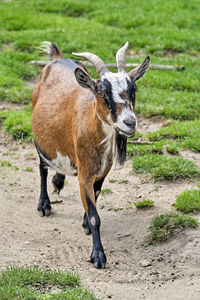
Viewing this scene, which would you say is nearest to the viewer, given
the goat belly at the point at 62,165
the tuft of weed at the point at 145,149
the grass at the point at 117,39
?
the goat belly at the point at 62,165

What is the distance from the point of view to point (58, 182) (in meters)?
7.19

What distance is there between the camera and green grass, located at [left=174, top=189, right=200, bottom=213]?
6547 millimetres

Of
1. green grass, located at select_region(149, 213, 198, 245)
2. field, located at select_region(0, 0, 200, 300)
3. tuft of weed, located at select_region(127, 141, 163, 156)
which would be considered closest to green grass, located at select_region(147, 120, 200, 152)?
field, located at select_region(0, 0, 200, 300)

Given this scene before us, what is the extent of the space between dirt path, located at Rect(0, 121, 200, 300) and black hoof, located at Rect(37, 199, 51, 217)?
83mm

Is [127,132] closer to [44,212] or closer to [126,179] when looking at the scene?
[44,212]

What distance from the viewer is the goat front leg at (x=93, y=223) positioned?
217 inches

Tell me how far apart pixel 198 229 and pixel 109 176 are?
2144mm

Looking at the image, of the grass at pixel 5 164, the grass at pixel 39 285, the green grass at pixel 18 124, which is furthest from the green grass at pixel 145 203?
the green grass at pixel 18 124

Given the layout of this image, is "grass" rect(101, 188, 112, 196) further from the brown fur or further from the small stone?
the small stone

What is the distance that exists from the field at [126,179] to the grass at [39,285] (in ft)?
0.08

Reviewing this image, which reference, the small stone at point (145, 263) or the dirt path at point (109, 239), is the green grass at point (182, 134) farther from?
the small stone at point (145, 263)

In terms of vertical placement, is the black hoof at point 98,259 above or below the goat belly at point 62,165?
below

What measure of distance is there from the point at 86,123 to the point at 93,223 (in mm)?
1026

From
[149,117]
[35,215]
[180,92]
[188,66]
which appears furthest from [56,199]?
[188,66]
